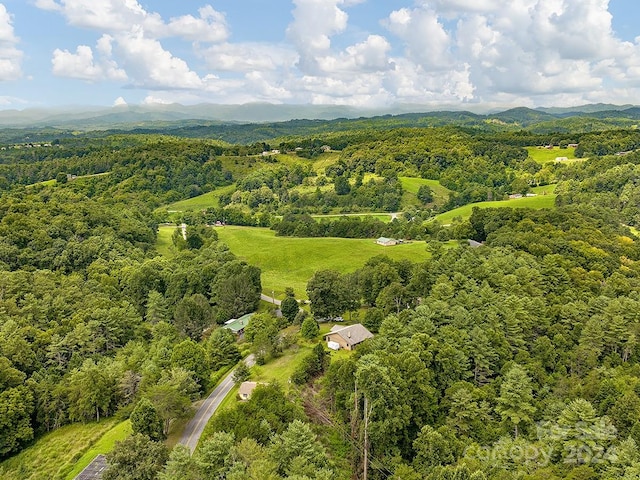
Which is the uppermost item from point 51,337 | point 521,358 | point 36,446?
point 521,358

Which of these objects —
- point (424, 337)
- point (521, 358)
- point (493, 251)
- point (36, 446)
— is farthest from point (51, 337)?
point (493, 251)

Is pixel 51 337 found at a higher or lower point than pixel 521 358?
lower

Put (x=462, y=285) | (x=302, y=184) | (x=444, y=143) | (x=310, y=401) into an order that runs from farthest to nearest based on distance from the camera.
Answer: (x=444, y=143), (x=302, y=184), (x=462, y=285), (x=310, y=401)

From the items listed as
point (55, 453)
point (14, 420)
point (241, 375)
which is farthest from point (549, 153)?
point (14, 420)

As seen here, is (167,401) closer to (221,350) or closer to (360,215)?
(221,350)

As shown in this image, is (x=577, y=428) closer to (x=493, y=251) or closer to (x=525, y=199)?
(x=493, y=251)

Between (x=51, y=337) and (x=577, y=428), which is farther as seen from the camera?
(x=51, y=337)

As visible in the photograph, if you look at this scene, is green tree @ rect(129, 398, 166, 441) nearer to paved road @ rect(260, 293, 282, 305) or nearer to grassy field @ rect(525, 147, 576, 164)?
paved road @ rect(260, 293, 282, 305)
